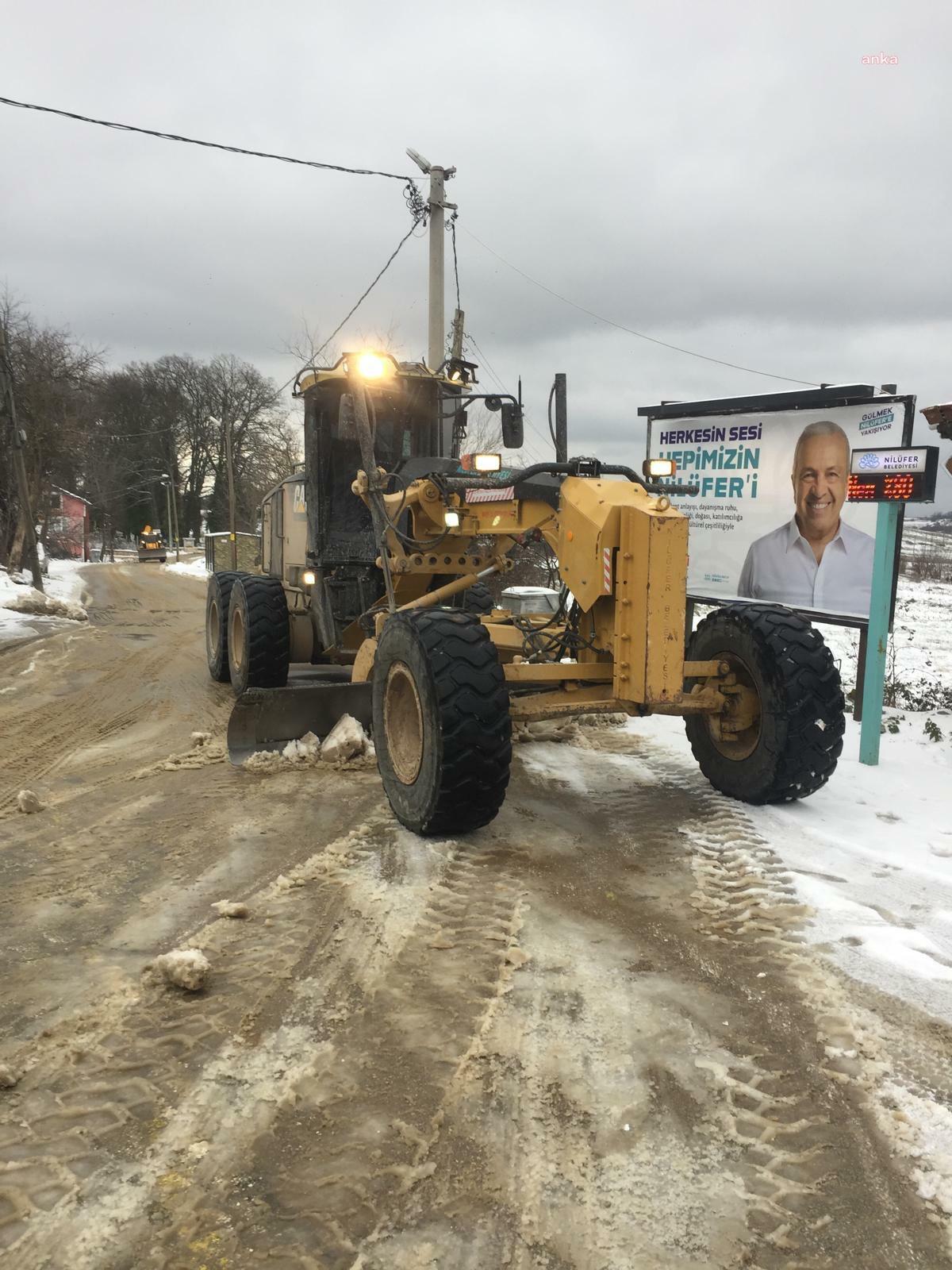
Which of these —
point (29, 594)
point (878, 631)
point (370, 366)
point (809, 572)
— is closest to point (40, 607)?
point (29, 594)

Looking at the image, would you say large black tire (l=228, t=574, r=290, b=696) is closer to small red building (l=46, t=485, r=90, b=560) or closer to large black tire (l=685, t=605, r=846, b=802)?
large black tire (l=685, t=605, r=846, b=802)

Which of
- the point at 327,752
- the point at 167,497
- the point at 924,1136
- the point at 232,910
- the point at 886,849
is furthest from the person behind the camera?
the point at 167,497

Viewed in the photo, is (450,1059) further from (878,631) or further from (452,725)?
(878,631)

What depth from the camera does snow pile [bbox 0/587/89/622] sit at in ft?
52.5

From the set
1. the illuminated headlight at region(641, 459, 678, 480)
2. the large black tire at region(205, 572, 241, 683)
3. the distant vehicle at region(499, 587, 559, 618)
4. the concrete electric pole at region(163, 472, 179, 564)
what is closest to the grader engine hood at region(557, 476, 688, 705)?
the illuminated headlight at region(641, 459, 678, 480)

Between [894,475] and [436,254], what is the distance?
10.2 metres

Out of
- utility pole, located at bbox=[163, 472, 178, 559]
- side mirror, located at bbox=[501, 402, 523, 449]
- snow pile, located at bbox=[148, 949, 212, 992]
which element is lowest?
snow pile, located at bbox=[148, 949, 212, 992]

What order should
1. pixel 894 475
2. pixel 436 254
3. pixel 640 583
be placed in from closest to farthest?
pixel 640 583, pixel 894 475, pixel 436 254

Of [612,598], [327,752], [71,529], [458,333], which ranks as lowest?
[327,752]

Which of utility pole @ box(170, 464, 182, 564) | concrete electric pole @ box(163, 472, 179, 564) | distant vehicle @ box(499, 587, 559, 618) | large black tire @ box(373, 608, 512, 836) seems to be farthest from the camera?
utility pole @ box(170, 464, 182, 564)

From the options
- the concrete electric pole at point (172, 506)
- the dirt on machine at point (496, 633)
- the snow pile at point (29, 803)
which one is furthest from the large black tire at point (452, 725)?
the concrete electric pole at point (172, 506)

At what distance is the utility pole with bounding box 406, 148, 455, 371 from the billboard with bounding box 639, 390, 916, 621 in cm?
566

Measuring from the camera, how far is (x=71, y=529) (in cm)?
Answer: 4903

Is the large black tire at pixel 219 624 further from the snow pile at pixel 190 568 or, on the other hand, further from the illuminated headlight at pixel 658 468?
the snow pile at pixel 190 568
